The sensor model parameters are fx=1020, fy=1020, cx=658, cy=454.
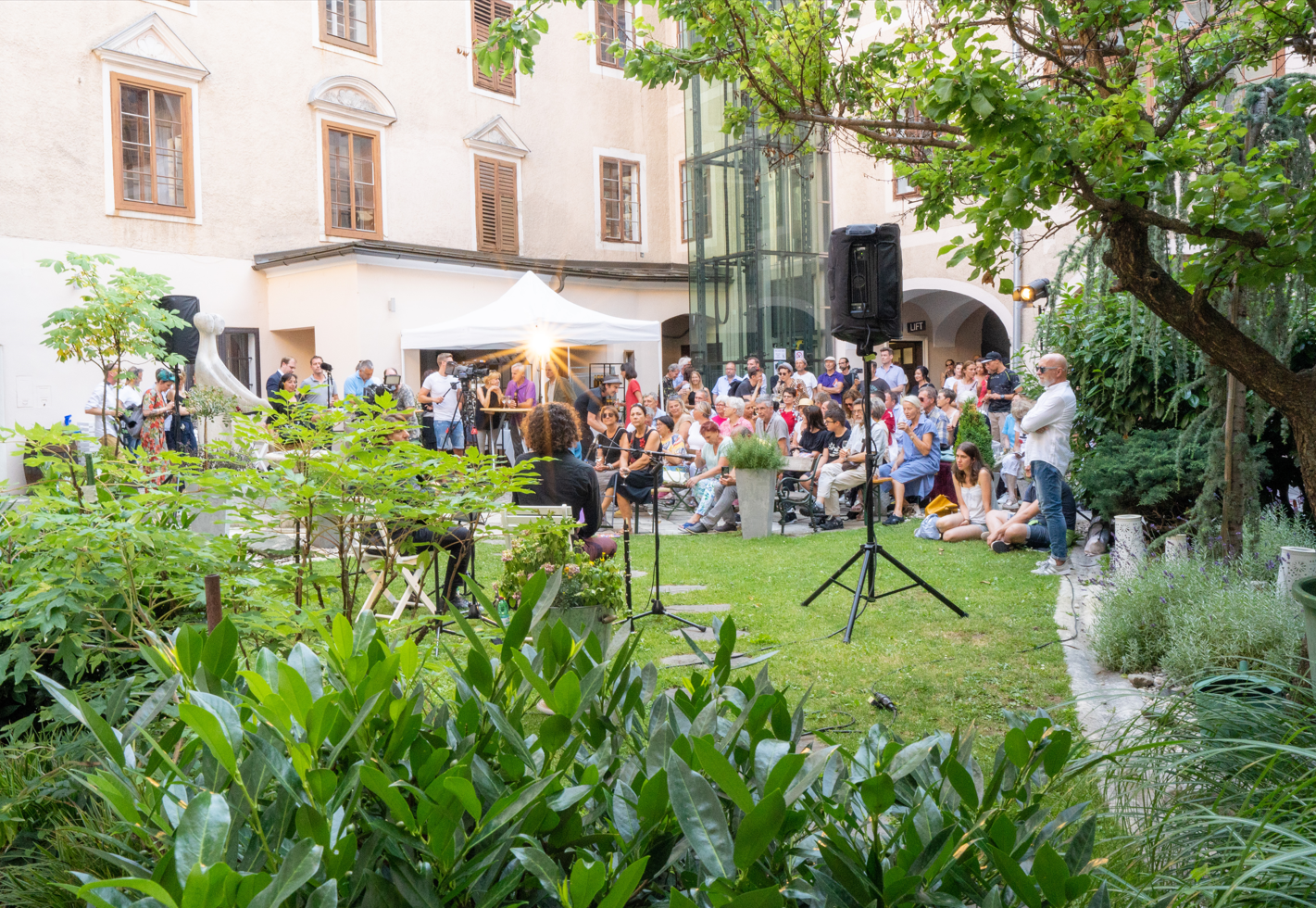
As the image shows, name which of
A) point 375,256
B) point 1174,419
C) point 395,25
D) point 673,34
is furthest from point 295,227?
point 1174,419

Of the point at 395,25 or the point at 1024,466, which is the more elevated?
the point at 395,25

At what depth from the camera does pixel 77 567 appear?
2.73m

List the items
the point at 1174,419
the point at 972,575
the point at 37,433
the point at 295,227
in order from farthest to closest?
the point at 295,227 < the point at 1174,419 < the point at 972,575 < the point at 37,433

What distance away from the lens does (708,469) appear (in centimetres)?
1180

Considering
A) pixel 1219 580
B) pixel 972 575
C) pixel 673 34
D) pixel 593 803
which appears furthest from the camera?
pixel 673 34

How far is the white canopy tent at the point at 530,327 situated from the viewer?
14.0 m

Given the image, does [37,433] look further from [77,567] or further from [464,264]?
[464,264]

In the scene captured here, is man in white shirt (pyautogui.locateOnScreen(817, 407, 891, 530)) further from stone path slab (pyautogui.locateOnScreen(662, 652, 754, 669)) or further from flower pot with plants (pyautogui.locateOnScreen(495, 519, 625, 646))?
flower pot with plants (pyautogui.locateOnScreen(495, 519, 625, 646))

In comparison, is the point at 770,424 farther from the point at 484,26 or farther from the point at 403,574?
the point at 484,26

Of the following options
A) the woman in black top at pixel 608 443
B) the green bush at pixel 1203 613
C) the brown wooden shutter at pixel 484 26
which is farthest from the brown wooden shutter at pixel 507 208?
the green bush at pixel 1203 613

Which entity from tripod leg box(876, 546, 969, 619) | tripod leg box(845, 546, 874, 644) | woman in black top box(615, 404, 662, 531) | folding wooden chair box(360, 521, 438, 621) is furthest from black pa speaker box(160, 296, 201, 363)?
tripod leg box(876, 546, 969, 619)

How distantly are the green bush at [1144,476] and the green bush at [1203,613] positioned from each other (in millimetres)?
1568

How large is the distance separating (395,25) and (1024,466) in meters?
15.1

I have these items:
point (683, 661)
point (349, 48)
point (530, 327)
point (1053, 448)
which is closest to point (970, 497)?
point (1053, 448)
